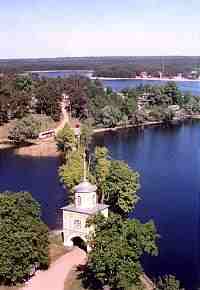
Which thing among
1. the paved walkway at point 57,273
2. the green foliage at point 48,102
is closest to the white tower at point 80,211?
the paved walkway at point 57,273

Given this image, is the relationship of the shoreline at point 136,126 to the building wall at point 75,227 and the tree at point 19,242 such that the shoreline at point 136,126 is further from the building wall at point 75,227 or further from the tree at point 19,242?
the tree at point 19,242

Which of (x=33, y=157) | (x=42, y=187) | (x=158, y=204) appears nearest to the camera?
(x=158, y=204)

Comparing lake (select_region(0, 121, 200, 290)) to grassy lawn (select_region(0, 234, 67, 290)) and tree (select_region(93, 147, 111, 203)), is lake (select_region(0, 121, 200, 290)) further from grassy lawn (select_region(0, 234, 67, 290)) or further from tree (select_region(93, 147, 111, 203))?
tree (select_region(93, 147, 111, 203))

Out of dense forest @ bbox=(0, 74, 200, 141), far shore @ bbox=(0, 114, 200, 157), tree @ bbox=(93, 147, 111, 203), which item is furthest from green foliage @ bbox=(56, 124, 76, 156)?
tree @ bbox=(93, 147, 111, 203)

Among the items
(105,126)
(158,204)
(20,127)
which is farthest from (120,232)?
(105,126)

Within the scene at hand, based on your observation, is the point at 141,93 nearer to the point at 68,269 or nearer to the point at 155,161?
the point at 155,161
